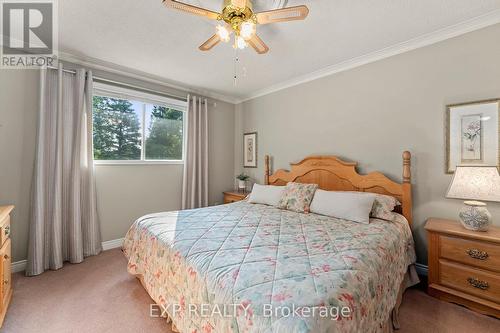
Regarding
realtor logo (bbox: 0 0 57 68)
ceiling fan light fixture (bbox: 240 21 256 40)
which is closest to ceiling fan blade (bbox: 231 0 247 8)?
ceiling fan light fixture (bbox: 240 21 256 40)

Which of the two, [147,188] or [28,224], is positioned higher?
[147,188]

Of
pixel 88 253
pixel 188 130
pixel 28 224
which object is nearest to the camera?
pixel 28 224

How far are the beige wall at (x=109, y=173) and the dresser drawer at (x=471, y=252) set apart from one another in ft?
10.7

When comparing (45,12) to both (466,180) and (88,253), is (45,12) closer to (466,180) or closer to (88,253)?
(88,253)

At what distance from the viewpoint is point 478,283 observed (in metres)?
1.77

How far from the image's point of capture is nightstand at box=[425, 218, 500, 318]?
1713 mm

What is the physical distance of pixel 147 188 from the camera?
134 inches

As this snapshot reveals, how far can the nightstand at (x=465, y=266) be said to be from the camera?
1.71m

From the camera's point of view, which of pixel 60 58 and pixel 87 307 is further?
pixel 60 58

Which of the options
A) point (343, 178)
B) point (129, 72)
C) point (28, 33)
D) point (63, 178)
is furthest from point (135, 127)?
point (343, 178)

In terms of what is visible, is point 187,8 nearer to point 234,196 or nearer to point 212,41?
point 212,41

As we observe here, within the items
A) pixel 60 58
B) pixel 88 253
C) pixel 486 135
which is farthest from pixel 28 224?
pixel 486 135

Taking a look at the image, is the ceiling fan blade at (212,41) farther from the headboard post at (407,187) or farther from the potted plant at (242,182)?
the potted plant at (242,182)

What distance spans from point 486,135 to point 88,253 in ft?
14.6
